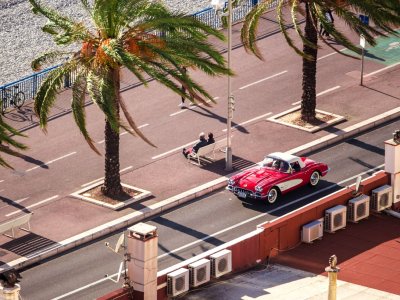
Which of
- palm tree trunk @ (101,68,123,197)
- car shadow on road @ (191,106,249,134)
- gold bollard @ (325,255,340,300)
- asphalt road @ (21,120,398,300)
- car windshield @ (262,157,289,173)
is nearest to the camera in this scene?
gold bollard @ (325,255,340,300)

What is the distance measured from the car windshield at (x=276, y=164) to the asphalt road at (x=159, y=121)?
12.4 ft

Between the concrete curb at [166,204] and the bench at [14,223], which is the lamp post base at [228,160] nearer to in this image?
the concrete curb at [166,204]

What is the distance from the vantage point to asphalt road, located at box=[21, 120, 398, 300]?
57.4 meters

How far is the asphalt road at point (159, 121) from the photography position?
6775 cm

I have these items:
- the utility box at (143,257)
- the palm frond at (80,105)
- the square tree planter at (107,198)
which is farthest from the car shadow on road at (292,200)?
the utility box at (143,257)

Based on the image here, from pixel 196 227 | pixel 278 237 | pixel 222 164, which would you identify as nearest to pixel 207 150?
pixel 222 164

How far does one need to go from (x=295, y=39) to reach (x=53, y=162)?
1777 cm

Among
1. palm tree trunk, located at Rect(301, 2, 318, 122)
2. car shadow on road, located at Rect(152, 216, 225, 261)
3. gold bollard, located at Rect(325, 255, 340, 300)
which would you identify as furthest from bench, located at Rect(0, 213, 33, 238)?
gold bollard, located at Rect(325, 255, 340, 300)

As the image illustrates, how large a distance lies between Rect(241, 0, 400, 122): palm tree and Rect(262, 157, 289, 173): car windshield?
568cm

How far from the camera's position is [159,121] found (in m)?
73.7

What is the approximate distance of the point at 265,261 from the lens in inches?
2170

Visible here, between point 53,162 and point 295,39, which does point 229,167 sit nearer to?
point 53,162

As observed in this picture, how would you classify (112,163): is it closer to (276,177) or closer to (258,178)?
(258,178)

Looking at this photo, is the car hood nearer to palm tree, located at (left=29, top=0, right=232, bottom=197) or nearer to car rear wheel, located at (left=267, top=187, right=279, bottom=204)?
car rear wheel, located at (left=267, top=187, right=279, bottom=204)
